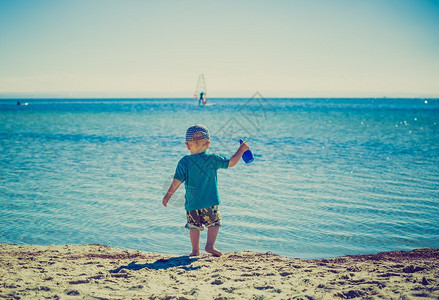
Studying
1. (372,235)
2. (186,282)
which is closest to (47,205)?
(186,282)

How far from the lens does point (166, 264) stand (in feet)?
14.3

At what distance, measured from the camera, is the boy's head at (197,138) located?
419cm

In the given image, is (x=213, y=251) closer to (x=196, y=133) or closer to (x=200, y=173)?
(x=200, y=173)

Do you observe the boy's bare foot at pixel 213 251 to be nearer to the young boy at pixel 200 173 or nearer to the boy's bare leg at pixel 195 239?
the boy's bare leg at pixel 195 239

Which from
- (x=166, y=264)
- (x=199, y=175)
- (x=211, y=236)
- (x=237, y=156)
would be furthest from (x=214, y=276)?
(x=237, y=156)

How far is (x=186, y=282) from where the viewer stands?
3.66 m

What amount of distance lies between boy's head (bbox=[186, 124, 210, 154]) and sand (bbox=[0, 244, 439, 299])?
145 centimetres

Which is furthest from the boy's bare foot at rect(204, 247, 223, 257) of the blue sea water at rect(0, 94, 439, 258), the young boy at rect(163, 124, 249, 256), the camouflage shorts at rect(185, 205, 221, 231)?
the blue sea water at rect(0, 94, 439, 258)

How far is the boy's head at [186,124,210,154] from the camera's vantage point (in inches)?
165

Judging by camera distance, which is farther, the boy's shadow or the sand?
the boy's shadow

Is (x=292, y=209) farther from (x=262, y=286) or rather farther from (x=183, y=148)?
(x=183, y=148)

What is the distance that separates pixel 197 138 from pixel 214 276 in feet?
5.30

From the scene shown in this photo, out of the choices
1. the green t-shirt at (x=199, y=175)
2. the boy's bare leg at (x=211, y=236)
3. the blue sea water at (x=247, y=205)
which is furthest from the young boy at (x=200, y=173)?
the blue sea water at (x=247, y=205)

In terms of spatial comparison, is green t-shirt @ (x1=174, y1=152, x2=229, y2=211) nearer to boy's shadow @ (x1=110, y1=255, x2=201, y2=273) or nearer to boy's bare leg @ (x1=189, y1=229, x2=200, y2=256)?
boy's bare leg @ (x1=189, y1=229, x2=200, y2=256)
